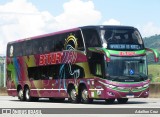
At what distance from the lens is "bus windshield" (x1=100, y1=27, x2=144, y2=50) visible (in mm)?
26875

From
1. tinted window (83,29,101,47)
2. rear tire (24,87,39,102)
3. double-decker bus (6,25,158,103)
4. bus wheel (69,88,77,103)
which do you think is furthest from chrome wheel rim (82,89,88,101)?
rear tire (24,87,39,102)

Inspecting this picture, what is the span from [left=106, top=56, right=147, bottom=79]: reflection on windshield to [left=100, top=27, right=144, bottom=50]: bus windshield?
594mm

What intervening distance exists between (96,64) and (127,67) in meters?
1.48

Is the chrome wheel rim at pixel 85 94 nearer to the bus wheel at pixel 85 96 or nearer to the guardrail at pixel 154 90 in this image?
the bus wheel at pixel 85 96

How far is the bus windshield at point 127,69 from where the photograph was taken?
87.4 feet

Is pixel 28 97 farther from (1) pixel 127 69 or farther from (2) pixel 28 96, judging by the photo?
(1) pixel 127 69

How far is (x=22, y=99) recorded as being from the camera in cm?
3594

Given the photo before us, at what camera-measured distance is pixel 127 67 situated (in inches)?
1061

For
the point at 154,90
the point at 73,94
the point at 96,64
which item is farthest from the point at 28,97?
the point at 96,64

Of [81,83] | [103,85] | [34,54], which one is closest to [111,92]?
[103,85]

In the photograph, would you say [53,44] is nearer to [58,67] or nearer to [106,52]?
[58,67]

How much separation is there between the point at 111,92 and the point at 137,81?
146 cm

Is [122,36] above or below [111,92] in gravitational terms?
above

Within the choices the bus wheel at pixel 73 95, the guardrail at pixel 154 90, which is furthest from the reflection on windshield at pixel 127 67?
the guardrail at pixel 154 90
